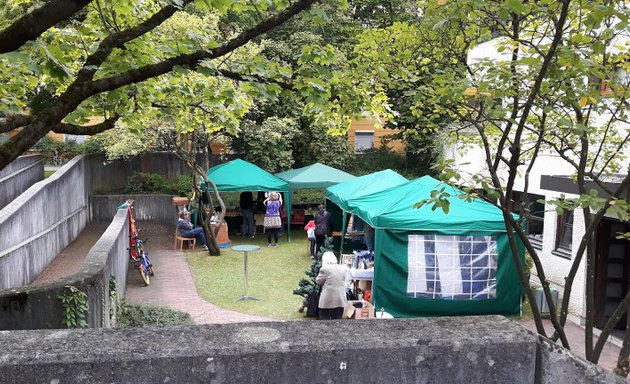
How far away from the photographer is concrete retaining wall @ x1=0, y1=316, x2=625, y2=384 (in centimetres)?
188

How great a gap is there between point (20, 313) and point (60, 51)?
104 inches

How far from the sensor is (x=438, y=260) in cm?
1161

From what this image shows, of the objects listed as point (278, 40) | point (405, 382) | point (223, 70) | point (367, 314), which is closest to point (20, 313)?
point (223, 70)

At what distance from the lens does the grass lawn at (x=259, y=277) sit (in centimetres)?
1187

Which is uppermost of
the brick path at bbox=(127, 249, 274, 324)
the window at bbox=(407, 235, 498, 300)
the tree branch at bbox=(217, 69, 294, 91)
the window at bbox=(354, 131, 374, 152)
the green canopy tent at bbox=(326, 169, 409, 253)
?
the window at bbox=(354, 131, 374, 152)

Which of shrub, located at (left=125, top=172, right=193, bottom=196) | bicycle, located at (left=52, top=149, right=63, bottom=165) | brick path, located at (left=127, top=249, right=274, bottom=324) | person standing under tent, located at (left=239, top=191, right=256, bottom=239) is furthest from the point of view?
bicycle, located at (left=52, top=149, right=63, bottom=165)

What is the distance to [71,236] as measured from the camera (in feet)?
56.0

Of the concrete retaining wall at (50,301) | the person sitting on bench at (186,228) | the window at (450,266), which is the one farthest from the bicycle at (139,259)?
the window at (450,266)

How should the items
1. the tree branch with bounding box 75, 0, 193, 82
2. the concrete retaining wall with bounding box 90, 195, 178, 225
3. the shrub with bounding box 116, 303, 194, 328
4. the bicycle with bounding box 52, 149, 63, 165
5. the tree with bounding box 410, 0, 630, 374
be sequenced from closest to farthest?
the tree with bounding box 410, 0, 630, 374
the tree branch with bounding box 75, 0, 193, 82
the shrub with bounding box 116, 303, 194, 328
the concrete retaining wall with bounding box 90, 195, 178, 225
the bicycle with bounding box 52, 149, 63, 165

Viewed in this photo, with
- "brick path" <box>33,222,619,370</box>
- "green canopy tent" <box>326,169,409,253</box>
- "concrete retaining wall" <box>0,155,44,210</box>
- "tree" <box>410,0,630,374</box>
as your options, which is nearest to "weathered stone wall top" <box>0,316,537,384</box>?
"tree" <box>410,0,630,374</box>

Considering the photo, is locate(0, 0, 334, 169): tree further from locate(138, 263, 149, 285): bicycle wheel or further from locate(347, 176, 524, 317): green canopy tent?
locate(347, 176, 524, 317): green canopy tent

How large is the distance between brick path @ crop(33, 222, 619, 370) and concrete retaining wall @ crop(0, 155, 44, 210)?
248cm

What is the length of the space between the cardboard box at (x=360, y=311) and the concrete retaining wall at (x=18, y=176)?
9.93 metres

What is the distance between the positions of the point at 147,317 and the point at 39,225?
17.8 ft
